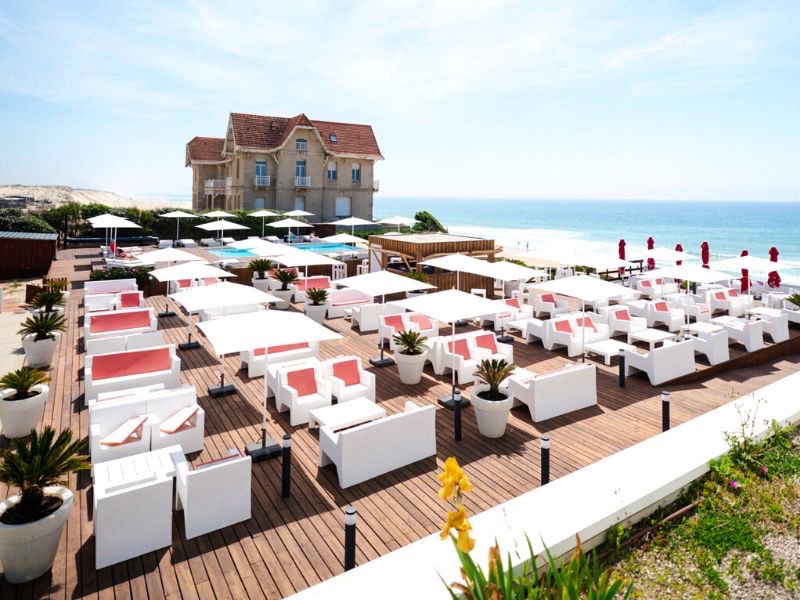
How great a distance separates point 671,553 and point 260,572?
378 cm

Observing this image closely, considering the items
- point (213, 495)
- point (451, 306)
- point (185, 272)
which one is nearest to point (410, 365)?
point (451, 306)

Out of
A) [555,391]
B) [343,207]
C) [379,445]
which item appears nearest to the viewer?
[379,445]

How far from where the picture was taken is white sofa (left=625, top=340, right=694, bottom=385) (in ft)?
32.1

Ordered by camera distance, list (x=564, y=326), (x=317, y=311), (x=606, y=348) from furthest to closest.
Answer: (x=317, y=311) → (x=564, y=326) → (x=606, y=348)

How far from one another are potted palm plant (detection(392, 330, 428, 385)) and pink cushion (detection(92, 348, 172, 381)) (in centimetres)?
446

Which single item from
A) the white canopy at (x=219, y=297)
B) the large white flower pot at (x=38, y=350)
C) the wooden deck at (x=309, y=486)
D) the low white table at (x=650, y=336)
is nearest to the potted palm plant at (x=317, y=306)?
the wooden deck at (x=309, y=486)

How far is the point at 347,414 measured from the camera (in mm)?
6965

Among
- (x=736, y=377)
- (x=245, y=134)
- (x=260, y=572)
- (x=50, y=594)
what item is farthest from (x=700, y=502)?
(x=245, y=134)

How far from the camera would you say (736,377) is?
35.7 feet

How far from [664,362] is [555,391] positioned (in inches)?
132

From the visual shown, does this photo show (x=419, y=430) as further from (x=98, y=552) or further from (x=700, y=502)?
(x=98, y=552)

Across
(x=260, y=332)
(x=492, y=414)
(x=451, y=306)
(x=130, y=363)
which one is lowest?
(x=492, y=414)

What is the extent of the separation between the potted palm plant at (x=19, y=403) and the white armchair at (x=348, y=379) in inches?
170

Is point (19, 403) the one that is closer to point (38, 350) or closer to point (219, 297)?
point (219, 297)
